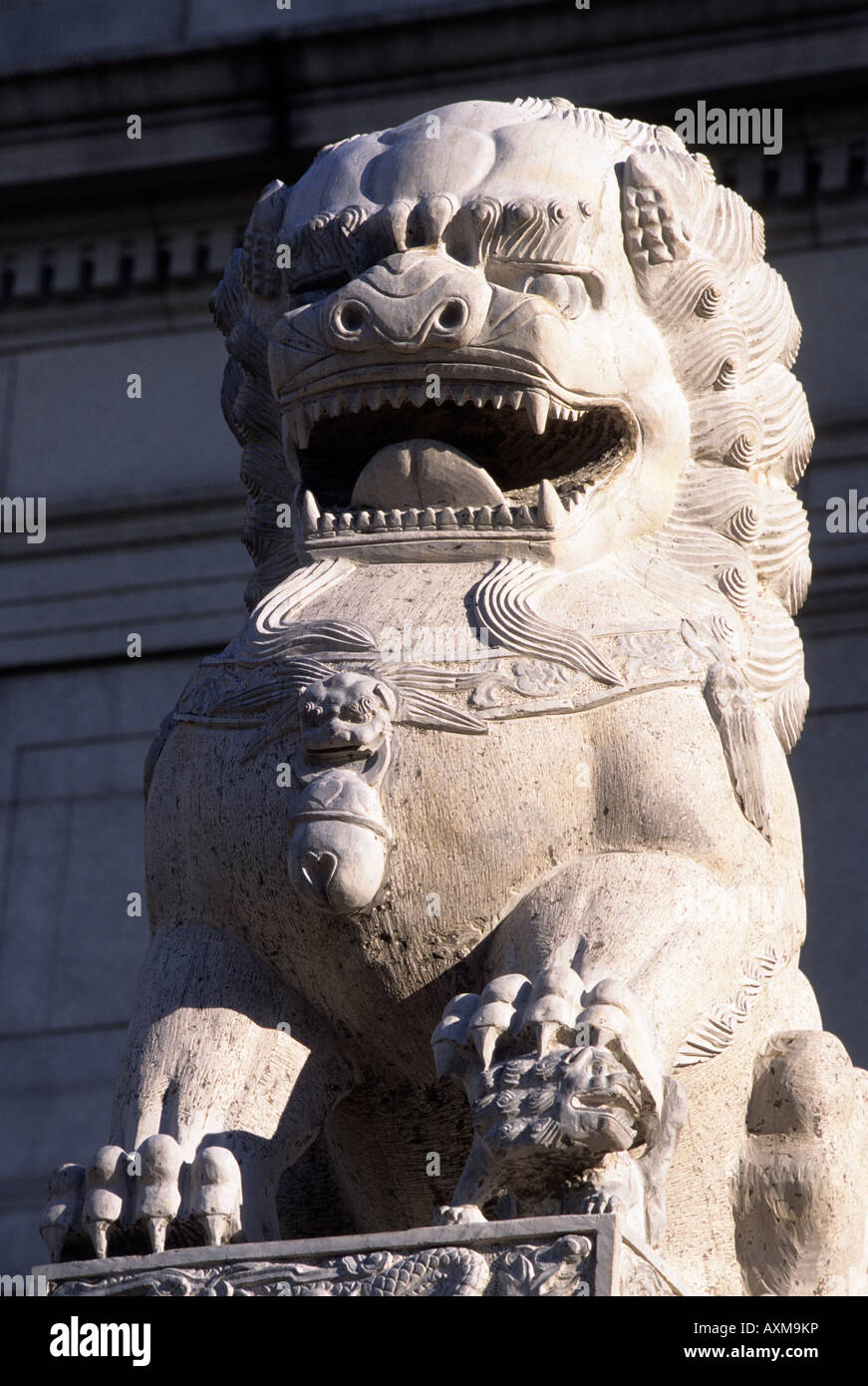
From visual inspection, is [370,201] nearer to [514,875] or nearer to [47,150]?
[514,875]

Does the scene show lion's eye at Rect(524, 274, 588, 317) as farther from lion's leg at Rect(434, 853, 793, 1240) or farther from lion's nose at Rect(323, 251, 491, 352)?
lion's leg at Rect(434, 853, 793, 1240)

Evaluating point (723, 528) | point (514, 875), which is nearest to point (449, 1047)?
point (514, 875)

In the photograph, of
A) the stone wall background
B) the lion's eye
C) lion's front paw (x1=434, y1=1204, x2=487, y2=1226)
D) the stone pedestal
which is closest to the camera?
the stone pedestal

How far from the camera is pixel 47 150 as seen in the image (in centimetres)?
843

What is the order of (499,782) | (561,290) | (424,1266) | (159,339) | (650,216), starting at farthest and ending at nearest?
(159,339) < (650,216) < (561,290) < (499,782) < (424,1266)

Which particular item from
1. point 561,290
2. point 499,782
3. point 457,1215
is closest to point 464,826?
point 499,782

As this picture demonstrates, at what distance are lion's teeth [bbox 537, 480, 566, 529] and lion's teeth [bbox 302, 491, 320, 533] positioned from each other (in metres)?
0.37

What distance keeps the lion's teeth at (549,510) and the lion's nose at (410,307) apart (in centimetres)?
28

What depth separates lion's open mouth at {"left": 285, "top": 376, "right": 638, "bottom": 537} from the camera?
4262mm

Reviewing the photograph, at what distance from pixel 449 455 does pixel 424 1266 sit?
4.85ft

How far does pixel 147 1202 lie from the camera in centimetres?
365

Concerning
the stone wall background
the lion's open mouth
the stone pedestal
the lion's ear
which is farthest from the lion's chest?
the stone wall background

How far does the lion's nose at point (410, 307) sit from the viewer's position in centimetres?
418

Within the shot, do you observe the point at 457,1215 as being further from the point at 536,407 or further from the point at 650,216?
the point at 650,216
